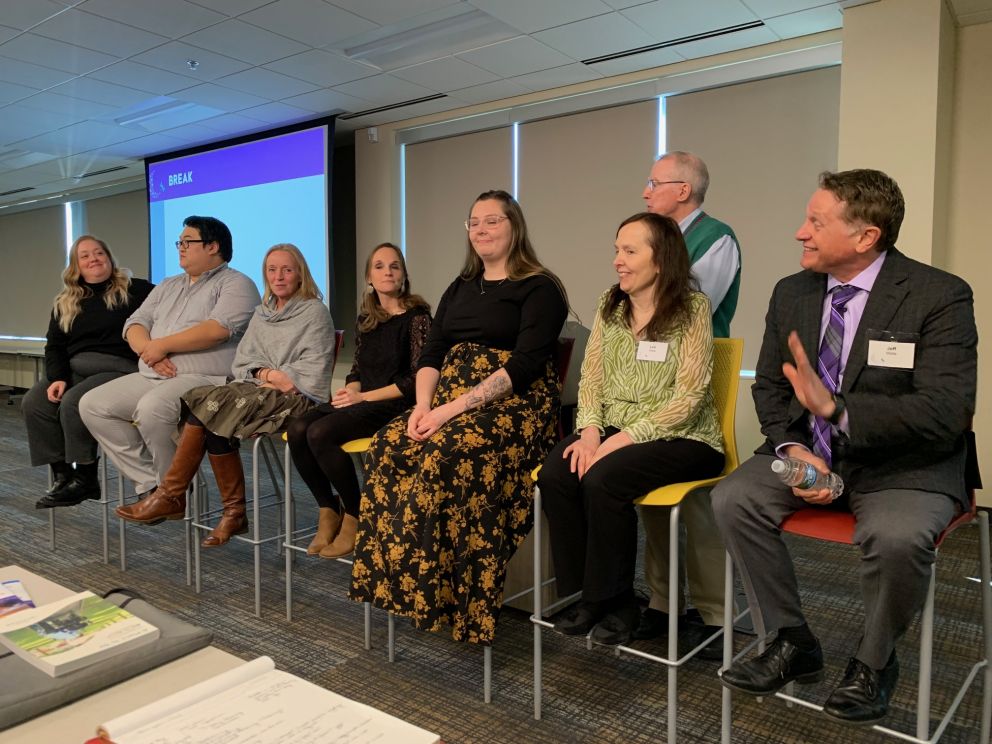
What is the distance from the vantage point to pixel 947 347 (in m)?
1.58

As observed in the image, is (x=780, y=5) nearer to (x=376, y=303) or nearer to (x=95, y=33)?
(x=376, y=303)

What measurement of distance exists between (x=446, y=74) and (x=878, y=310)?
3.76m

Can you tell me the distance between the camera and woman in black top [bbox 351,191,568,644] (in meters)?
2.03

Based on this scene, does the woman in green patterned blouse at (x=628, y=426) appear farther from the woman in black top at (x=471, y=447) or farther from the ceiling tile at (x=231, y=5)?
the ceiling tile at (x=231, y=5)

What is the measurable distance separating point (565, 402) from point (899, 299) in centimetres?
112

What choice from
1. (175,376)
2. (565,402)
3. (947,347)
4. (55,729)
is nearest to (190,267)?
(175,376)

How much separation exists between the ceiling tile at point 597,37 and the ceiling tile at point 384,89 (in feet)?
3.87

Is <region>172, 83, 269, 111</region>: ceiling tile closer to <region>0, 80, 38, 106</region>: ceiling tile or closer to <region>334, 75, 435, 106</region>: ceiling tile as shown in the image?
<region>334, 75, 435, 106</region>: ceiling tile

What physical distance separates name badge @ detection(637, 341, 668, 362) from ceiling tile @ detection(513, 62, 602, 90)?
3092 millimetres

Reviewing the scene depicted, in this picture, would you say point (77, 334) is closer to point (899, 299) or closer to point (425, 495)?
point (425, 495)

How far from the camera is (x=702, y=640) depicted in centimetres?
221

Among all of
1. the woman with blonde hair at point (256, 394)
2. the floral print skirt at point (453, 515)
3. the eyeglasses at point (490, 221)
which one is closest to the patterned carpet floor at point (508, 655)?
the floral print skirt at point (453, 515)

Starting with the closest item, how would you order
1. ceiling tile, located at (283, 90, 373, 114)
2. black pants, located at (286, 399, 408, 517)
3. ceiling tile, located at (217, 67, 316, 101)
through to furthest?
black pants, located at (286, 399, 408, 517) → ceiling tile, located at (217, 67, 316, 101) → ceiling tile, located at (283, 90, 373, 114)

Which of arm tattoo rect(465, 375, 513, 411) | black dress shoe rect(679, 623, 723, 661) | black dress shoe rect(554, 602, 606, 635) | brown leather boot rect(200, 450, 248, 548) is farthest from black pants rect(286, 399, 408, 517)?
black dress shoe rect(679, 623, 723, 661)
